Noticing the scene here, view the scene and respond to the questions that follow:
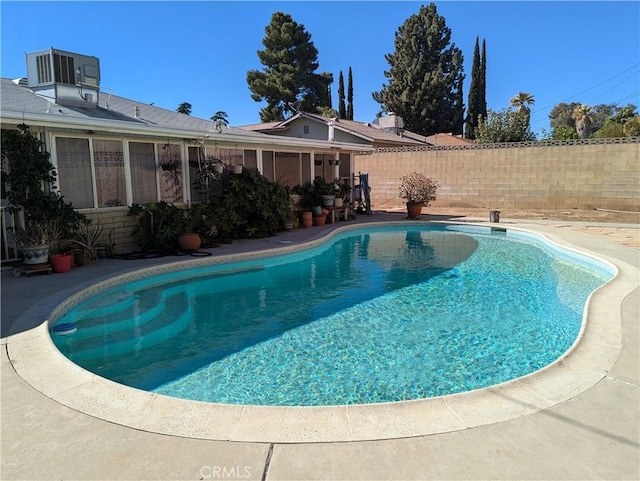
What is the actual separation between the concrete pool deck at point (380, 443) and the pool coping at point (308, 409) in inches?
0.5

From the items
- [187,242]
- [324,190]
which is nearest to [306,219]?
[324,190]

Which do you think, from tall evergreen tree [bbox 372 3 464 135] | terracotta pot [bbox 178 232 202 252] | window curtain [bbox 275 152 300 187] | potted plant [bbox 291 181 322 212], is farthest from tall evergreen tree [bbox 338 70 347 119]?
terracotta pot [bbox 178 232 202 252]

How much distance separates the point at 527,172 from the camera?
15.4m

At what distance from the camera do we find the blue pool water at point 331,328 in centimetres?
411

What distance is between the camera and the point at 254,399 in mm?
3771

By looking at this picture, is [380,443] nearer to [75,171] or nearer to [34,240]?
[34,240]

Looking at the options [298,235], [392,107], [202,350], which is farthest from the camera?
[392,107]

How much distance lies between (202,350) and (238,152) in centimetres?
781

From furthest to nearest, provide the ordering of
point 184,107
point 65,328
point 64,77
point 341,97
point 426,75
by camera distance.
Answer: point 184,107 < point 341,97 < point 426,75 < point 64,77 < point 65,328

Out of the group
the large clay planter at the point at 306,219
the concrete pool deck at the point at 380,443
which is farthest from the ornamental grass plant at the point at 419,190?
the concrete pool deck at the point at 380,443

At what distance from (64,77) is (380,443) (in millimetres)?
9550

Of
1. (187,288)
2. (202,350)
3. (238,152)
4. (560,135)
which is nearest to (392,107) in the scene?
(560,135)

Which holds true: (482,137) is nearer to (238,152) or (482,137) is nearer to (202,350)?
(238,152)

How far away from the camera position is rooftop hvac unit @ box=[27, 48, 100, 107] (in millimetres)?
8586
